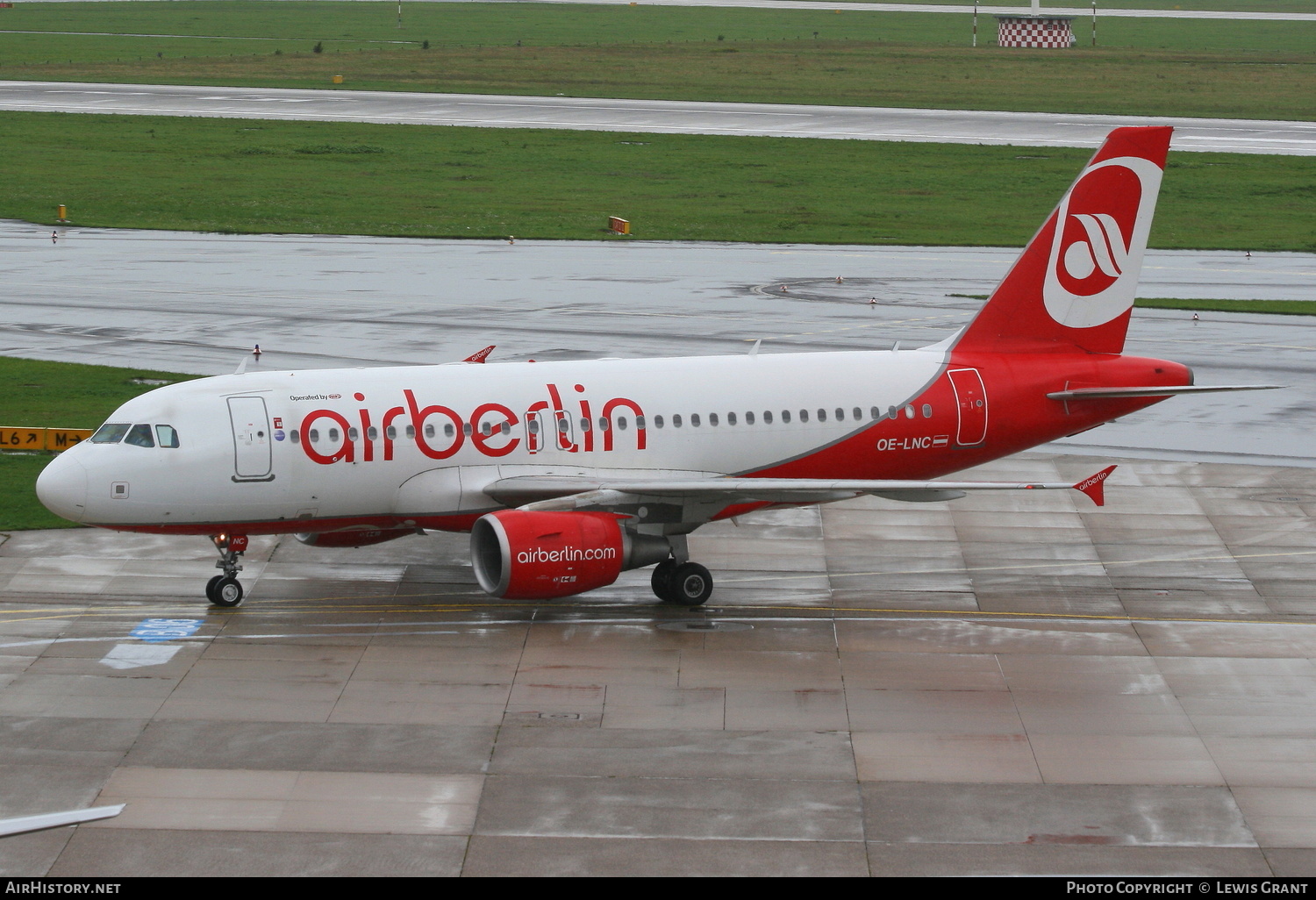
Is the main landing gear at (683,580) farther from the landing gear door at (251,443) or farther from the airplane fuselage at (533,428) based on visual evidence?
the landing gear door at (251,443)

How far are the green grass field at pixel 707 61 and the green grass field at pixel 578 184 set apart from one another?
26654 millimetres

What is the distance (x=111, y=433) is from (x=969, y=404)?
16.9 metres

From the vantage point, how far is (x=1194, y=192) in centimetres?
8794

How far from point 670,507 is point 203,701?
923 centimetres

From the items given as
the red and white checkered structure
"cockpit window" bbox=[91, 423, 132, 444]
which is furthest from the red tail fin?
the red and white checkered structure

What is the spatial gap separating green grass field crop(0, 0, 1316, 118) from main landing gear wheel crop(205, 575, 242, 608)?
98.8 meters

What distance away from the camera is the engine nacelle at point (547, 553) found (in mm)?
28562

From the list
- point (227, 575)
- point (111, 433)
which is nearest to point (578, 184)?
point (227, 575)

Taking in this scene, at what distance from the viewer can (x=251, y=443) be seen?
29812mm

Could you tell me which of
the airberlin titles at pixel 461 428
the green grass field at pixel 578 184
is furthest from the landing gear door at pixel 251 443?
the green grass field at pixel 578 184

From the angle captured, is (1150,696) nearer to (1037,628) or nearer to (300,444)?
(1037,628)

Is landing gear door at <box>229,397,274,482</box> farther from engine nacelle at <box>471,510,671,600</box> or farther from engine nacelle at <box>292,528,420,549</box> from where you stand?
engine nacelle at <box>471,510,671,600</box>

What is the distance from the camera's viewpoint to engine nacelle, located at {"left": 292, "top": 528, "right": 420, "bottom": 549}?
3191 cm

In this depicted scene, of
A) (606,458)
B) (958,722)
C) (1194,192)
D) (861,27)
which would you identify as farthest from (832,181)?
(861,27)
